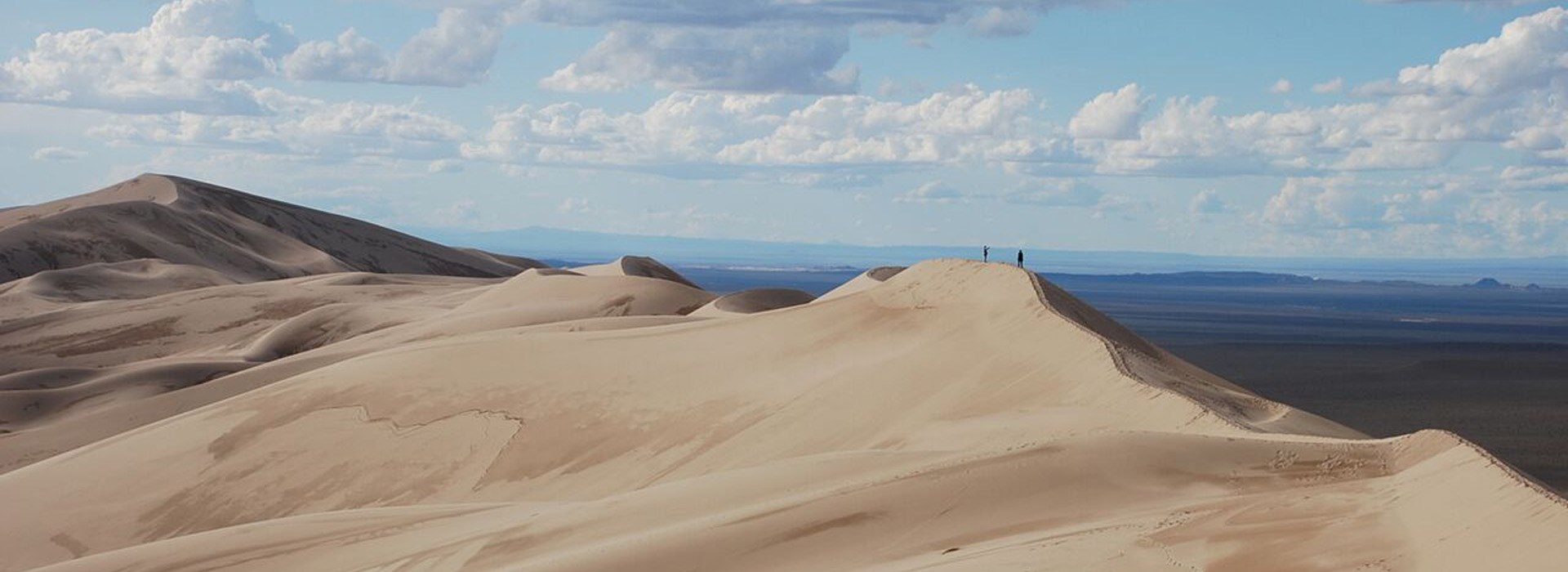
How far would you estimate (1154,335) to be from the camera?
8894cm

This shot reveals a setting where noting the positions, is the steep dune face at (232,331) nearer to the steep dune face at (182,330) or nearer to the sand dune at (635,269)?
the steep dune face at (182,330)

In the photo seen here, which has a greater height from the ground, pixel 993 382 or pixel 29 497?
pixel 993 382

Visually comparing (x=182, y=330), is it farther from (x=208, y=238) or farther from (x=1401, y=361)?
(x=1401, y=361)

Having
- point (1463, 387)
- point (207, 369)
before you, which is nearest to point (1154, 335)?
point (1463, 387)

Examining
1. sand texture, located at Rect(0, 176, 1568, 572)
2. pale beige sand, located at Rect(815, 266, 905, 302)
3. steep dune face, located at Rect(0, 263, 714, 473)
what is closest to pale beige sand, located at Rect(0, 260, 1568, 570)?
sand texture, located at Rect(0, 176, 1568, 572)

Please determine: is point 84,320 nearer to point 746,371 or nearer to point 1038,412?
point 746,371

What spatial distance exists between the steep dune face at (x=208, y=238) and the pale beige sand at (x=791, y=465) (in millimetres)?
43608

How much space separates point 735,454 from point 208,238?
6610 centimetres

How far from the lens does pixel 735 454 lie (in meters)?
21.1

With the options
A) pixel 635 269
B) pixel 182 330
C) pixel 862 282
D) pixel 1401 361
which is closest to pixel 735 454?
pixel 862 282

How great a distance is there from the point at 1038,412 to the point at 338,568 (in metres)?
7.55

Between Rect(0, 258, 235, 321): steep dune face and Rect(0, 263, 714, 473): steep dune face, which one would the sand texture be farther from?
Rect(0, 258, 235, 321): steep dune face

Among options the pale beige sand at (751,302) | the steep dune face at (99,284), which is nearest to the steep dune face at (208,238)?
the steep dune face at (99,284)

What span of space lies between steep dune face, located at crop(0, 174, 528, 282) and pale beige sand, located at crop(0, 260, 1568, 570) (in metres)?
43.6
